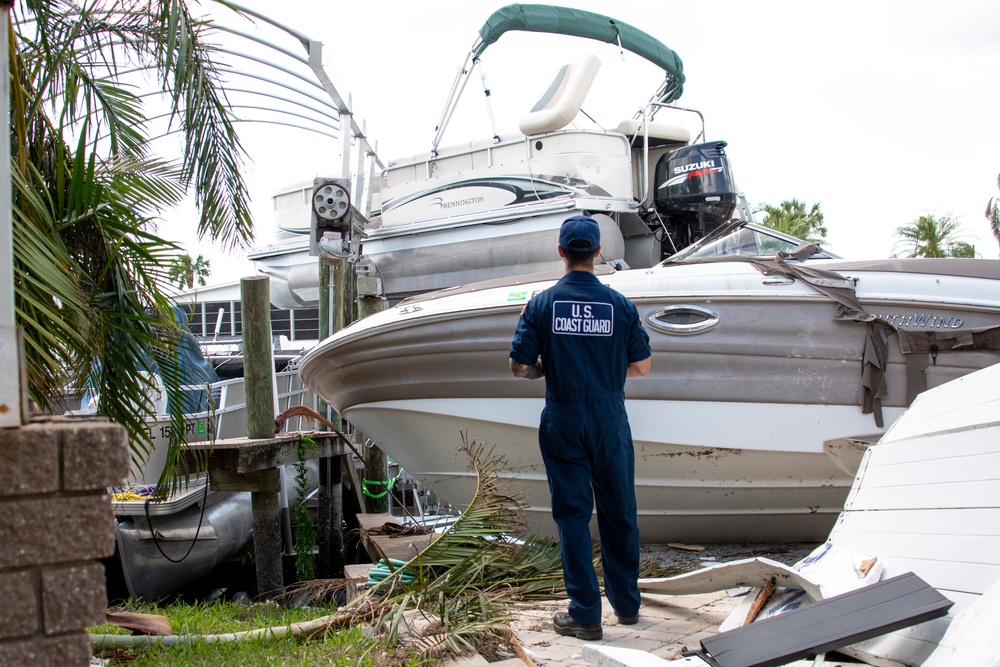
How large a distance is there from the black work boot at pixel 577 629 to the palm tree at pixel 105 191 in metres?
2.33

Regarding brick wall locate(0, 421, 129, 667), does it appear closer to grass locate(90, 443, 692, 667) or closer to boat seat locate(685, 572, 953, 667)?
Answer: grass locate(90, 443, 692, 667)

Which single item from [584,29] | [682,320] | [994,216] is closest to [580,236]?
[682,320]

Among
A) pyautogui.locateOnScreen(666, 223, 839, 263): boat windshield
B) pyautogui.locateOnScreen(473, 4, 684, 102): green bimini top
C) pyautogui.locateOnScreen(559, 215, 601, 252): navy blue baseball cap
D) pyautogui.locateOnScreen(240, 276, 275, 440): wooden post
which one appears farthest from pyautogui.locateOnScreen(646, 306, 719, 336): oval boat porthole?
pyautogui.locateOnScreen(473, 4, 684, 102): green bimini top

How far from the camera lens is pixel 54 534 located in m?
1.71

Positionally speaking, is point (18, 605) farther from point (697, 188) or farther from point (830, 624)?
point (697, 188)

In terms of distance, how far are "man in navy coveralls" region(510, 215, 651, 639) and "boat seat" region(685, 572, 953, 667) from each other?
Answer: 27.4 inches

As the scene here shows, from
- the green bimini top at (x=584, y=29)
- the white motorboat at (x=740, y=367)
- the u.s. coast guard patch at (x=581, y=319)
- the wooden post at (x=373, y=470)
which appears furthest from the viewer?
the green bimini top at (x=584, y=29)

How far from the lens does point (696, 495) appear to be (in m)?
5.68

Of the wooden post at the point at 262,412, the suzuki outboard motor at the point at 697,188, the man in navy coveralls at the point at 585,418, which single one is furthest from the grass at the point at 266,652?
the suzuki outboard motor at the point at 697,188

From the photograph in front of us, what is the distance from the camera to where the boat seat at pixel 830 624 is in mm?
2438

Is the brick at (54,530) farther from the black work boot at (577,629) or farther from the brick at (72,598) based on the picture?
the black work boot at (577,629)

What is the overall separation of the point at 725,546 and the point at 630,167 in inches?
214

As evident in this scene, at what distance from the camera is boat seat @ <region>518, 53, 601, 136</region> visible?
10.4 m

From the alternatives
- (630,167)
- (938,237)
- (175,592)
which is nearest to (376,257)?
(630,167)
